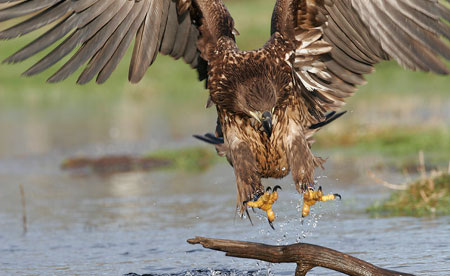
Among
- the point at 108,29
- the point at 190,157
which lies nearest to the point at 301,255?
the point at 108,29

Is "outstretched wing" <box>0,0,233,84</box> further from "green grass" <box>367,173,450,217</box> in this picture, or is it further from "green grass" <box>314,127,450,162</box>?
"green grass" <box>314,127,450,162</box>

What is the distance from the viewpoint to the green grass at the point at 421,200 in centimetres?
818

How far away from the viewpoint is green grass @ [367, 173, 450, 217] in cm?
818

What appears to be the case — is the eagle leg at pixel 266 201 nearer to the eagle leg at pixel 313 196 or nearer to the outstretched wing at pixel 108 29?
the eagle leg at pixel 313 196

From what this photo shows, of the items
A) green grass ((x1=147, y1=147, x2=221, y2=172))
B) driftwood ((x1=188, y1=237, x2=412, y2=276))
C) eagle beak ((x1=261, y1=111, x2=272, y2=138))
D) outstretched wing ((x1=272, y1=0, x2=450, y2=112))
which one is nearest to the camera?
driftwood ((x1=188, y1=237, x2=412, y2=276))

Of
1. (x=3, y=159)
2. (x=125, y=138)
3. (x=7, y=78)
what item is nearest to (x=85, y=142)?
(x=125, y=138)

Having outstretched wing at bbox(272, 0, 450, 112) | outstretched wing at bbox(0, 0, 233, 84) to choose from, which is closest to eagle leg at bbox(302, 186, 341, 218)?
outstretched wing at bbox(272, 0, 450, 112)

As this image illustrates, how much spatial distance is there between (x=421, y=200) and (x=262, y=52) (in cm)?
307

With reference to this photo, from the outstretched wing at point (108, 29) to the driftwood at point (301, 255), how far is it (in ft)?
4.90

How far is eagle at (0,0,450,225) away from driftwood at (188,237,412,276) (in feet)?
2.29

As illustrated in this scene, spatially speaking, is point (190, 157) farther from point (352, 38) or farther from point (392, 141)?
point (352, 38)

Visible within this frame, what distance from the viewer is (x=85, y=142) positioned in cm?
1557

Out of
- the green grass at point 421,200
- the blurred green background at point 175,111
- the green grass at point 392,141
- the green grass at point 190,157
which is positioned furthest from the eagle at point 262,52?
the green grass at point 190,157

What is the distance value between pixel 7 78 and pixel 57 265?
21.8 meters
